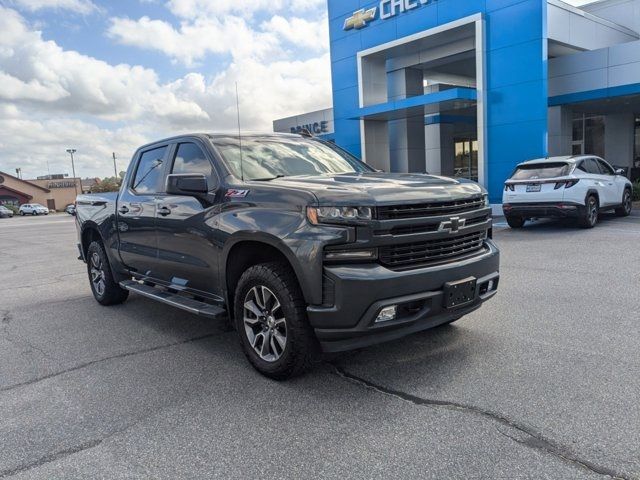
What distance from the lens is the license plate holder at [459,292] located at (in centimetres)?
368

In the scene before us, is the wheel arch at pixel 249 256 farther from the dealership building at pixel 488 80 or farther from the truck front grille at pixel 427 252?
the dealership building at pixel 488 80

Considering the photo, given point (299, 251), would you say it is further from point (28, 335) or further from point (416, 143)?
point (416, 143)

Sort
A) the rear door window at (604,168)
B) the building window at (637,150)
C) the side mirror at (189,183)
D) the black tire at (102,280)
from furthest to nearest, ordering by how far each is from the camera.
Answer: the building window at (637,150)
the rear door window at (604,168)
the black tire at (102,280)
the side mirror at (189,183)

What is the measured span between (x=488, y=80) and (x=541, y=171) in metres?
7.35

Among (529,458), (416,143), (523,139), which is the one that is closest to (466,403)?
(529,458)

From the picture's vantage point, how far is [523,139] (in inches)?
674

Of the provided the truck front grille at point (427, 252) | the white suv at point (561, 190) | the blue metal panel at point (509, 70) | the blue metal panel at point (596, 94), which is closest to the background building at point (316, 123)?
the blue metal panel at point (509, 70)

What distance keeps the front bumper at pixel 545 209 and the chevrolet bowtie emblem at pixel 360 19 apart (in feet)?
40.0

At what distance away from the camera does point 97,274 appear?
22.4ft

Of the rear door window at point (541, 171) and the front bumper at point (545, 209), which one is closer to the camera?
the front bumper at point (545, 209)

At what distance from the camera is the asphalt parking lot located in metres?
2.79

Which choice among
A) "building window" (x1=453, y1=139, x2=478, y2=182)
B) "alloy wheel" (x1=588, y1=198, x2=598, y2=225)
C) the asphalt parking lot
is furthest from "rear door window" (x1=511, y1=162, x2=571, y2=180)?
"building window" (x1=453, y1=139, x2=478, y2=182)

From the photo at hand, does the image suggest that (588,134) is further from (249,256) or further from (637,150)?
(249,256)

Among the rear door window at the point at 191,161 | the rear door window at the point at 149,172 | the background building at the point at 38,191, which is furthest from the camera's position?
the background building at the point at 38,191
